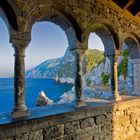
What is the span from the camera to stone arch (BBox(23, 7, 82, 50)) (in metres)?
3.33

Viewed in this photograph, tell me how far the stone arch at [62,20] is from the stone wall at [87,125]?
1.44m

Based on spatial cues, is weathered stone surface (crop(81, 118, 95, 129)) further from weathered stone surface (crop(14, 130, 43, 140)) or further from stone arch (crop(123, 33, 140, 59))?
stone arch (crop(123, 33, 140, 59))

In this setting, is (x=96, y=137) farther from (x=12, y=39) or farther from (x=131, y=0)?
(x=131, y=0)

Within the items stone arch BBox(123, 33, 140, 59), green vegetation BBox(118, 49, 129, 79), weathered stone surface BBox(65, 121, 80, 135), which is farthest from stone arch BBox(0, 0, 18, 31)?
Result: green vegetation BBox(118, 49, 129, 79)

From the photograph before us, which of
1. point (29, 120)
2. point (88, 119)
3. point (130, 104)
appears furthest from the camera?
point (130, 104)

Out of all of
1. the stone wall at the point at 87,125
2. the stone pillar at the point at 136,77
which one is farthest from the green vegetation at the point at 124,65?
the stone wall at the point at 87,125

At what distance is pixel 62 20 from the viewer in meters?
3.93

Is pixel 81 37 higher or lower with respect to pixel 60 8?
lower

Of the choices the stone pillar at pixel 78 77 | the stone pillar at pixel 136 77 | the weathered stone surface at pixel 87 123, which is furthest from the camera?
the stone pillar at pixel 136 77

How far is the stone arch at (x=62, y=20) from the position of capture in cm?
333

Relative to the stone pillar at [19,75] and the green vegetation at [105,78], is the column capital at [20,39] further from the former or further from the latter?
the green vegetation at [105,78]

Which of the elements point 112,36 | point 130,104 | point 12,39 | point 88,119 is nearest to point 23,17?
point 12,39

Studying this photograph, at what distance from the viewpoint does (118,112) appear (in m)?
4.75

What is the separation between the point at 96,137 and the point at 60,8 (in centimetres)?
261
